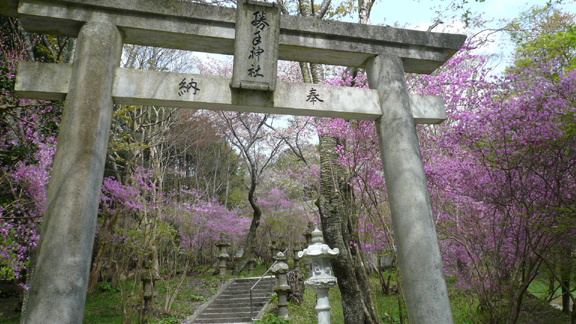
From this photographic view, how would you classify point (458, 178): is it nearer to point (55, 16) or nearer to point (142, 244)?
point (55, 16)

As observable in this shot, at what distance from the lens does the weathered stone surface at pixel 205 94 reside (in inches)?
126

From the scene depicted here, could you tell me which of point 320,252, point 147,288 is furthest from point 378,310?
point 147,288

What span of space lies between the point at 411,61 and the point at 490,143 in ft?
Answer: 7.27

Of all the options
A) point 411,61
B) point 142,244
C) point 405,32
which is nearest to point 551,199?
point 411,61

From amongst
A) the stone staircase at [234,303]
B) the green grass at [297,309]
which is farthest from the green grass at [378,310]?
the stone staircase at [234,303]

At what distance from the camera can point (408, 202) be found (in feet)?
11.2

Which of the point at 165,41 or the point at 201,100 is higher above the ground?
the point at 165,41

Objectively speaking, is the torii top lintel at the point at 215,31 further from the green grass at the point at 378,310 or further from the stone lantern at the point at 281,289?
the stone lantern at the point at 281,289

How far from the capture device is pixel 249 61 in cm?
355

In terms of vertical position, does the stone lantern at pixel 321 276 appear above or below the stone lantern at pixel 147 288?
above

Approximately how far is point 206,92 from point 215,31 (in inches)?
31.7

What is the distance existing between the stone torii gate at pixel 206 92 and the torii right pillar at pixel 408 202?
1 centimetres

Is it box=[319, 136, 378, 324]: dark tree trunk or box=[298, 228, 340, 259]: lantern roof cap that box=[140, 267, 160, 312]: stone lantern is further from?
box=[298, 228, 340, 259]: lantern roof cap

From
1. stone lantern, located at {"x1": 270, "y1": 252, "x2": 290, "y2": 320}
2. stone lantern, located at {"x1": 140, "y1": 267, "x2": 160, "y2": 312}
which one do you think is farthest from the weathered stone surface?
stone lantern, located at {"x1": 270, "y1": 252, "x2": 290, "y2": 320}
